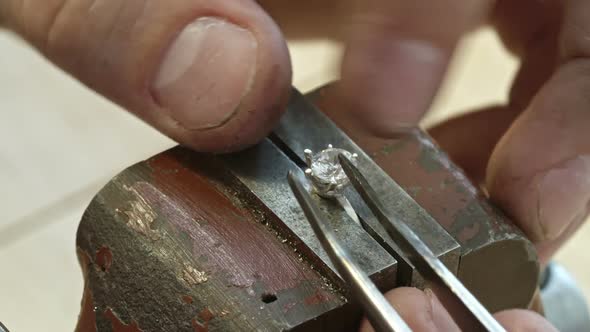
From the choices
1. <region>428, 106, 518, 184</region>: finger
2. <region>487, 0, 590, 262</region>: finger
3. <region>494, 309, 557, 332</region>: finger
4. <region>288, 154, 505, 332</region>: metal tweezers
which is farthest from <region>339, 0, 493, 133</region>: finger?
<region>428, 106, 518, 184</region>: finger

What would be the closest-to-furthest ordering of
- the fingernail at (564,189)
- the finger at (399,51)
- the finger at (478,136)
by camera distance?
the finger at (399,51) → the fingernail at (564,189) → the finger at (478,136)

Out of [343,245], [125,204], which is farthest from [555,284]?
[125,204]

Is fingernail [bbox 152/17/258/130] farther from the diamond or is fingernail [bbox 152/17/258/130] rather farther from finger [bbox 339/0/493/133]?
finger [bbox 339/0/493/133]

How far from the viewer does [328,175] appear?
0.91 metres

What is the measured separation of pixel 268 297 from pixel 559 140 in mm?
556

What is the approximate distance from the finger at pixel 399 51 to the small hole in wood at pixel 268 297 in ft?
0.76

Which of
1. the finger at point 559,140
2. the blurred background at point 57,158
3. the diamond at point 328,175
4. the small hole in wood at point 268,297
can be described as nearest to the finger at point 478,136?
the blurred background at point 57,158

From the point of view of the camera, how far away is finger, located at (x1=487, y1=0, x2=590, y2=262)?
1.14 metres

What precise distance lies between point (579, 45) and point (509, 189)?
25 cm

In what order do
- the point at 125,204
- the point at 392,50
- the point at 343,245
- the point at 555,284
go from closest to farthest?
the point at 392,50, the point at 343,245, the point at 125,204, the point at 555,284

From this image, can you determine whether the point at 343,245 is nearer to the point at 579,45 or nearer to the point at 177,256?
the point at 177,256

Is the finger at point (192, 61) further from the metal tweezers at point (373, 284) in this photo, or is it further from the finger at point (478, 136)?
the finger at point (478, 136)

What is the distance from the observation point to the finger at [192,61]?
926 millimetres

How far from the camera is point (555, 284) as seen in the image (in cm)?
127
